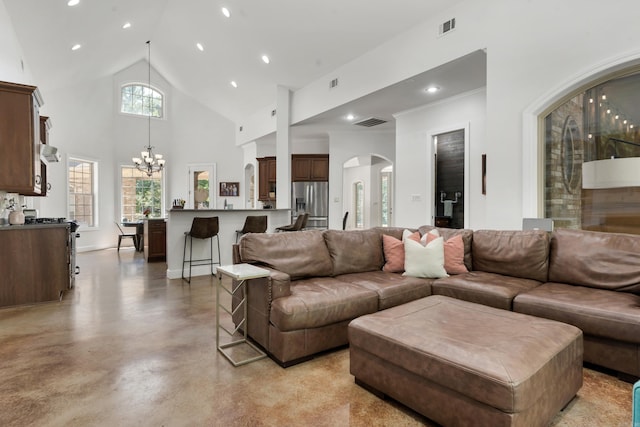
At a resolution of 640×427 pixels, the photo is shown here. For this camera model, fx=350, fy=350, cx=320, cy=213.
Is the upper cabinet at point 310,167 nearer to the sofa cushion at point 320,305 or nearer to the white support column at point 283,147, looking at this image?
the white support column at point 283,147

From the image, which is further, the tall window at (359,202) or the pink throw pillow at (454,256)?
the tall window at (359,202)

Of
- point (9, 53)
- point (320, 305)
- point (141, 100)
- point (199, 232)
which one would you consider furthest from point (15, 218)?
point (141, 100)

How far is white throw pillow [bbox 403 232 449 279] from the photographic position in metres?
3.19

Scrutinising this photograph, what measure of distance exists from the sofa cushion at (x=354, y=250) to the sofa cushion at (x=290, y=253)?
0.10m

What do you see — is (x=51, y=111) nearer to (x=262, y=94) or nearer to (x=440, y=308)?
(x=262, y=94)

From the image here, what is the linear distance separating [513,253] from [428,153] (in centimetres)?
324

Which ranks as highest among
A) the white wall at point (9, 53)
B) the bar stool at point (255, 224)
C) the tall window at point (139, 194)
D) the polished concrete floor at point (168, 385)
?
the white wall at point (9, 53)

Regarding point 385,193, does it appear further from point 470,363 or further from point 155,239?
point 470,363

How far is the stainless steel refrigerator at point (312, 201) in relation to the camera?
27.7 feet

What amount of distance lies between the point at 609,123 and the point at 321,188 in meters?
5.90

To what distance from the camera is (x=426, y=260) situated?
3.20 metres

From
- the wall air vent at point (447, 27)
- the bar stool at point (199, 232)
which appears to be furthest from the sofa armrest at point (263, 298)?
the wall air vent at point (447, 27)

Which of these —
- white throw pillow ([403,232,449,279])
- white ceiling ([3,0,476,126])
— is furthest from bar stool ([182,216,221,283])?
white ceiling ([3,0,476,126])

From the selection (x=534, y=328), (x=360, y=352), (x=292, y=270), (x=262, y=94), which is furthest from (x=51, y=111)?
(x=534, y=328)
